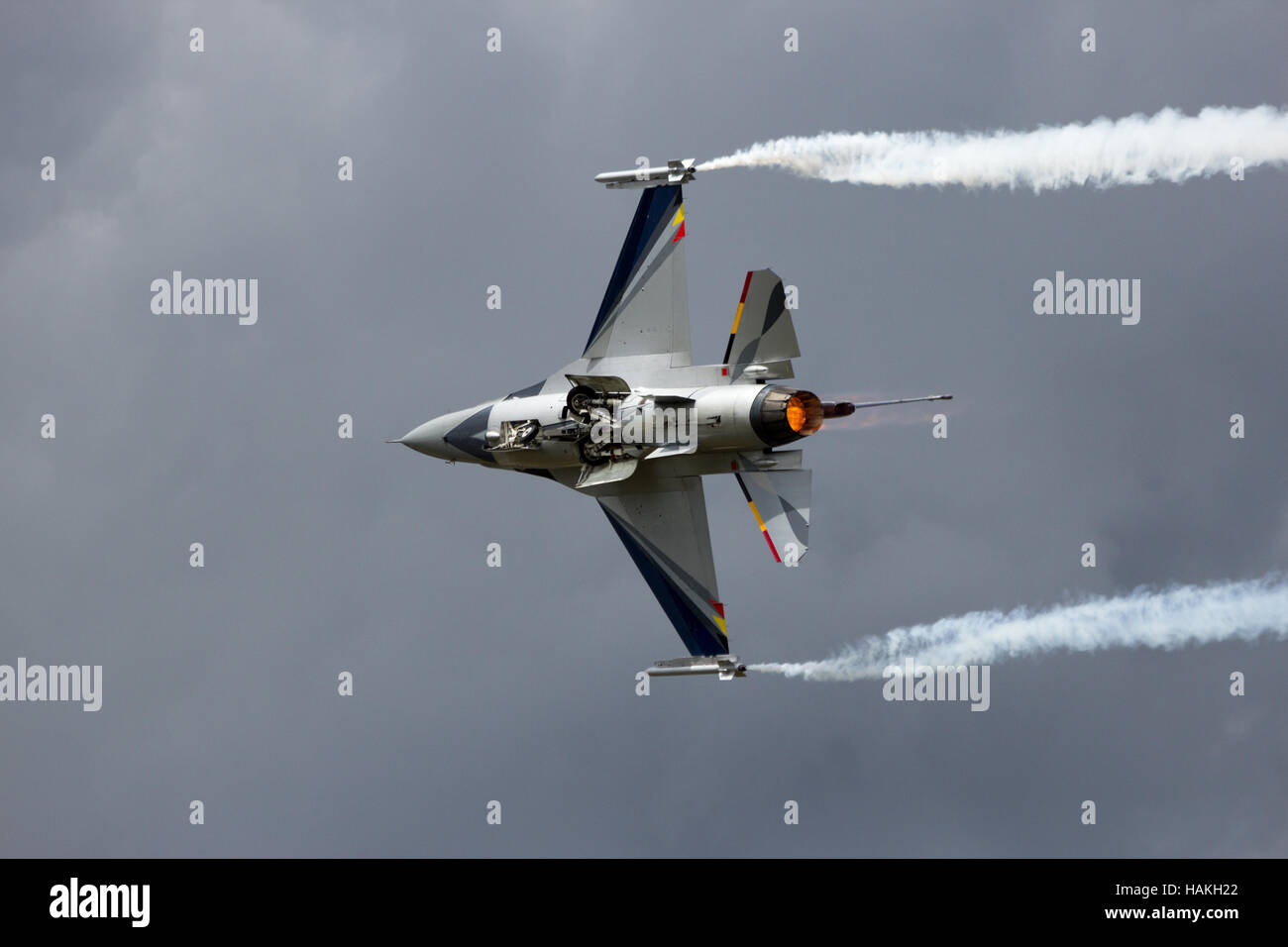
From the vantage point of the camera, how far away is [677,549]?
4822 centimetres

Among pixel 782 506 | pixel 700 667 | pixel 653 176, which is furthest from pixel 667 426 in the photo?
pixel 653 176

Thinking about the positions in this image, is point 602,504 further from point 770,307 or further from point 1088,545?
point 1088,545

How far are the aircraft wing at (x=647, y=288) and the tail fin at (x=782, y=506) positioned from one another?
449 cm

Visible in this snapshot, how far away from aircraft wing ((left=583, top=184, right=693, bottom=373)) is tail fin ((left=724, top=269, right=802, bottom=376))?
325 centimetres

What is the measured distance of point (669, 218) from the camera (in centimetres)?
4897

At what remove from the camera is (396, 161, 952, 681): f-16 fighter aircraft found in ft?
147

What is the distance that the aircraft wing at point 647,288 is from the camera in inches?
1901

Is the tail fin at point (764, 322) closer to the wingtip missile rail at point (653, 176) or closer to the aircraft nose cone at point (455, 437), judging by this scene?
the wingtip missile rail at point (653, 176)

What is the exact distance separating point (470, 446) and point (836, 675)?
9.54 m

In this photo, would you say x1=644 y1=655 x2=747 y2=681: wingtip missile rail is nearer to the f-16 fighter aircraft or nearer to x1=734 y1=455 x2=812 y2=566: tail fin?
the f-16 fighter aircraft

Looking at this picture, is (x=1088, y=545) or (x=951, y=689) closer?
(x=951, y=689)

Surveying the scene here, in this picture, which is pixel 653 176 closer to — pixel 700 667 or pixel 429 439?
pixel 429 439

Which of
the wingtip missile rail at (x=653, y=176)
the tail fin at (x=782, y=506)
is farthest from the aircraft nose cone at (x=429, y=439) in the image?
the tail fin at (x=782, y=506)
